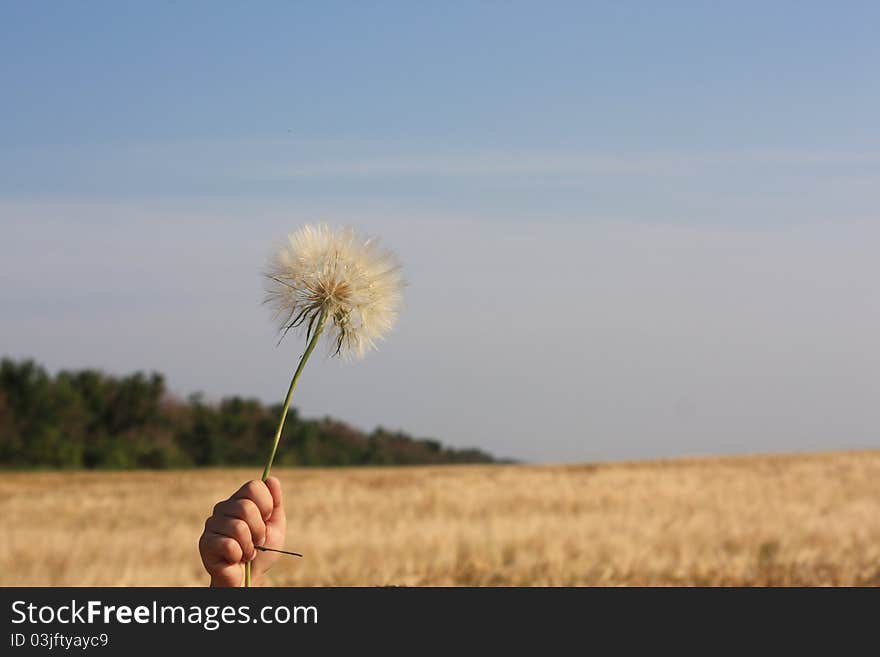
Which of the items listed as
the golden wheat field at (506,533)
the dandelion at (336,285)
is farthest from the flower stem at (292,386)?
the golden wheat field at (506,533)

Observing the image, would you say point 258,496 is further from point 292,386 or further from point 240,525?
point 292,386

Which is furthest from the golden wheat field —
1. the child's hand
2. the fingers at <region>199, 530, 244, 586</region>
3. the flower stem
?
the flower stem

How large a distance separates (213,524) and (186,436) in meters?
44.5

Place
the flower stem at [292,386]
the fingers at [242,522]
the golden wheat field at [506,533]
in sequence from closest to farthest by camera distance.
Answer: the flower stem at [292,386] → the fingers at [242,522] → the golden wheat field at [506,533]

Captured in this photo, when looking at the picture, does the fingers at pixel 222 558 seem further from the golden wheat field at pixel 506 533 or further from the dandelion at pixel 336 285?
the golden wheat field at pixel 506 533

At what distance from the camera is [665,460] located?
111ft

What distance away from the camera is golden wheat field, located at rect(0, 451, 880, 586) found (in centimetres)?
1262

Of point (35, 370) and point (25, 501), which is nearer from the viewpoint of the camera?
point (25, 501)

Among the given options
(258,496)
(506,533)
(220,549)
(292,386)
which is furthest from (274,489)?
(506,533)

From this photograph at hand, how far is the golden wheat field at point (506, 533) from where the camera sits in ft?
41.4

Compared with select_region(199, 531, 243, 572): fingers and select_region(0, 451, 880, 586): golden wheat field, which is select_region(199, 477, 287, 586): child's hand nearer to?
select_region(199, 531, 243, 572): fingers
